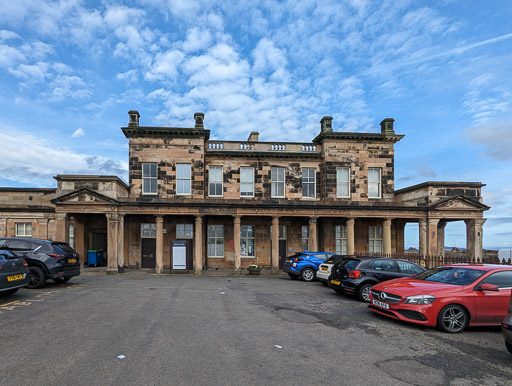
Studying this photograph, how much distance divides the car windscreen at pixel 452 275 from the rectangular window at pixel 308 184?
13780mm

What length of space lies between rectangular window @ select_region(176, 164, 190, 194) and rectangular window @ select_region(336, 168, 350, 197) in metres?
10.1

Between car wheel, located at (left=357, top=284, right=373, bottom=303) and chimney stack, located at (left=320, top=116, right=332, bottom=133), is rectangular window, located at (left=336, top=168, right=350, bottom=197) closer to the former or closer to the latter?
chimney stack, located at (left=320, top=116, right=332, bottom=133)

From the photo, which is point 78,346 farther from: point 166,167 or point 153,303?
point 166,167

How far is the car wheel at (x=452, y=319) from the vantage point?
6.89 metres

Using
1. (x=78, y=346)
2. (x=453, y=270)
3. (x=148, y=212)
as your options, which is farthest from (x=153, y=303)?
(x=148, y=212)

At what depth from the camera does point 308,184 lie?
2212 cm

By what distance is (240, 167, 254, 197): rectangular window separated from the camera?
70.6 feet

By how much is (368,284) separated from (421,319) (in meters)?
3.37

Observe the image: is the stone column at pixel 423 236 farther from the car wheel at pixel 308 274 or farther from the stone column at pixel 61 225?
the stone column at pixel 61 225

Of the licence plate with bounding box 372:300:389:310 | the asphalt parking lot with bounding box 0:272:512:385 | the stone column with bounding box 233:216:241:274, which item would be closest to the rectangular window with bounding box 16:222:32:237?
the asphalt parking lot with bounding box 0:272:512:385

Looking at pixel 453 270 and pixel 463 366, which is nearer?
pixel 463 366

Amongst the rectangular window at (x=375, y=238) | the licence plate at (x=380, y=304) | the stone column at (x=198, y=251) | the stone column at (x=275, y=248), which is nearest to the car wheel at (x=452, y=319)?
the licence plate at (x=380, y=304)

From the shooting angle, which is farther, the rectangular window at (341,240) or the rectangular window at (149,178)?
the rectangular window at (341,240)

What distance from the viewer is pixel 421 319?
22.6ft
